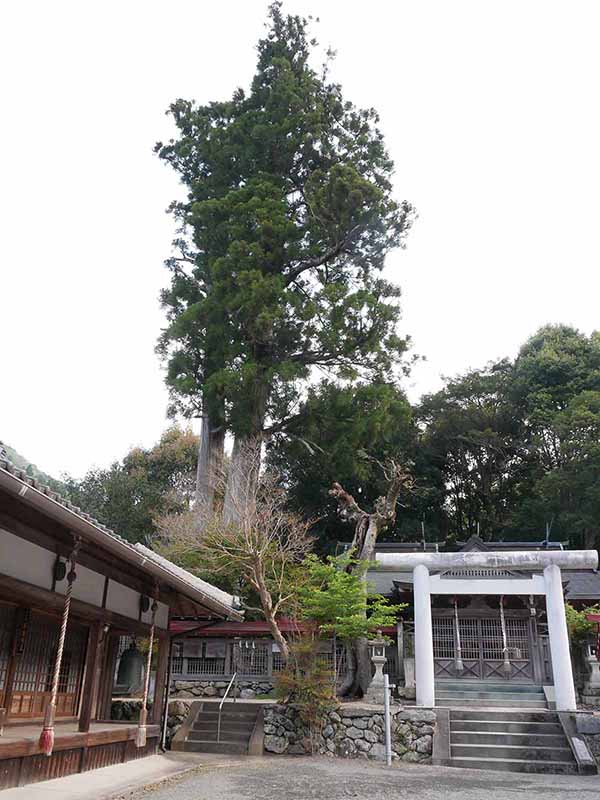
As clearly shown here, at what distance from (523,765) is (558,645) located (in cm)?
286

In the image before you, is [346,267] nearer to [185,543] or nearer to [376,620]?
[185,543]

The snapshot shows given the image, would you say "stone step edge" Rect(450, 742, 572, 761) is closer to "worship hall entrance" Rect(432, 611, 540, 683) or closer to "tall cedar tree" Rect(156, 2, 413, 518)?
"worship hall entrance" Rect(432, 611, 540, 683)

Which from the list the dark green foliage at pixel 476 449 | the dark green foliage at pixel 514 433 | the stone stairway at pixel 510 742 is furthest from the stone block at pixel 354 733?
the dark green foliage at pixel 476 449

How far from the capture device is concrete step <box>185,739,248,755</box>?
1289 centimetres

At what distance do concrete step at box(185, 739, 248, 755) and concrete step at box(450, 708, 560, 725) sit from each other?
434 cm

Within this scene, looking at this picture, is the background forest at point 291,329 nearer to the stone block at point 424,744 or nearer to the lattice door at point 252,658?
the lattice door at point 252,658

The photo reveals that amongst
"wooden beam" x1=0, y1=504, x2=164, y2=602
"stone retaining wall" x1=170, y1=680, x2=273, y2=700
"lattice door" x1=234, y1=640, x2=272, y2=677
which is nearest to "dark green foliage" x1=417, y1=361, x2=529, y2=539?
"lattice door" x1=234, y1=640, x2=272, y2=677

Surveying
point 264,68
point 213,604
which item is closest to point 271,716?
point 213,604

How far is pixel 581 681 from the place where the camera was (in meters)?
17.4

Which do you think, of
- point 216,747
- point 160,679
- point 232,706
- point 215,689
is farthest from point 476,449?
point 160,679

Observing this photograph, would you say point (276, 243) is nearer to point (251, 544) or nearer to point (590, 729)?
point (251, 544)

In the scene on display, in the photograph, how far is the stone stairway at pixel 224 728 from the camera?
42.7ft

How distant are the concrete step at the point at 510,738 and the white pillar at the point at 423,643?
81 cm

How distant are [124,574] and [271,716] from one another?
5604 mm
